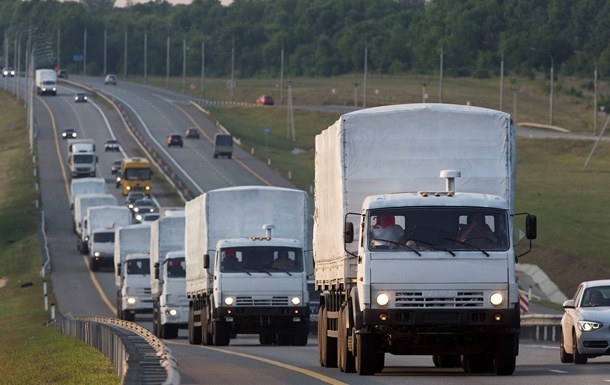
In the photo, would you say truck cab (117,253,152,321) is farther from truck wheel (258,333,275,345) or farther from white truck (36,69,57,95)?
white truck (36,69,57,95)

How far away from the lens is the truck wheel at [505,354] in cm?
1998

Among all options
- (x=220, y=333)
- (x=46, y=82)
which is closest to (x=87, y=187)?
(x=220, y=333)

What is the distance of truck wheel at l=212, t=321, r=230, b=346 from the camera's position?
33.2m

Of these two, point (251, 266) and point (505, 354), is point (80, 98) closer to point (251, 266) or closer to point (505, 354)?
point (251, 266)

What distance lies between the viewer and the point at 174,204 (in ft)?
320

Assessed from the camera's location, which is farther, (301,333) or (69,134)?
(69,134)

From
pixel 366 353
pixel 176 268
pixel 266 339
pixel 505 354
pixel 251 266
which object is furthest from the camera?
pixel 176 268

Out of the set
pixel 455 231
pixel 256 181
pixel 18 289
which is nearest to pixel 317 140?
pixel 455 231

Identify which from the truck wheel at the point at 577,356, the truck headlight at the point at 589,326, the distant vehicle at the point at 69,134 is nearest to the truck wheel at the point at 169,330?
the truck wheel at the point at 577,356

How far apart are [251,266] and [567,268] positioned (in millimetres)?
33953

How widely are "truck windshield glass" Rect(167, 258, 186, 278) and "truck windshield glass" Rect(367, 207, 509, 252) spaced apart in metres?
22.3

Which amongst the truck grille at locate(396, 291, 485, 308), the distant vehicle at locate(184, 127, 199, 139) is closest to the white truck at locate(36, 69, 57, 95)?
the distant vehicle at locate(184, 127, 199, 139)

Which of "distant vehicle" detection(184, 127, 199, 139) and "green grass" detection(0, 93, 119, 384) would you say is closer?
"green grass" detection(0, 93, 119, 384)

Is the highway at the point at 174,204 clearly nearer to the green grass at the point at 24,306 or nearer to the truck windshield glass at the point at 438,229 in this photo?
the green grass at the point at 24,306
